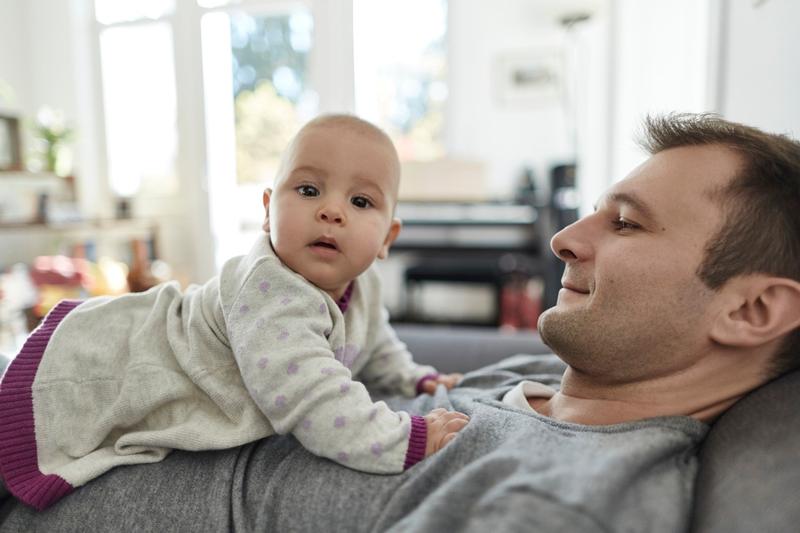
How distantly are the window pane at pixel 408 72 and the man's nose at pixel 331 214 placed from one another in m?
3.95

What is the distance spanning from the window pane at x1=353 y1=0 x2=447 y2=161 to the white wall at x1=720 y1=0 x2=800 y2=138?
11.1 feet

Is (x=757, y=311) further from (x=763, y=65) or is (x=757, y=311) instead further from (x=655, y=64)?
(x=655, y=64)

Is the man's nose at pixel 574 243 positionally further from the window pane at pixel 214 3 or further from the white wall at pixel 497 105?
the window pane at pixel 214 3

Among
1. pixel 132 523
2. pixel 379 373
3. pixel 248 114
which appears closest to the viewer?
pixel 132 523

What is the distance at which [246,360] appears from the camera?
2.78 feet

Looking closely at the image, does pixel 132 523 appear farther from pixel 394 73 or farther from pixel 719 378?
pixel 394 73

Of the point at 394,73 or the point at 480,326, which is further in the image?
the point at 394,73

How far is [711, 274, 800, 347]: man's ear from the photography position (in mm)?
805

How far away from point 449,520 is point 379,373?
657 mm

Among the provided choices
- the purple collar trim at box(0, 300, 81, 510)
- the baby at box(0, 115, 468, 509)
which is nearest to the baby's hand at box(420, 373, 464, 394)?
the baby at box(0, 115, 468, 509)

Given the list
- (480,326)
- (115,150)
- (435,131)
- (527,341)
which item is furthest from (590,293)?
(115,150)

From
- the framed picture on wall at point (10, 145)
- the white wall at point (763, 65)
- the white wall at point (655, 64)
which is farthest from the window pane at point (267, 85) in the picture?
the white wall at point (763, 65)

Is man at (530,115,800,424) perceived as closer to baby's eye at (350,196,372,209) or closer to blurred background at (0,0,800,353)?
baby's eye at (350,196,372,209)

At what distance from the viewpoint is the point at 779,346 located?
0.87 m
